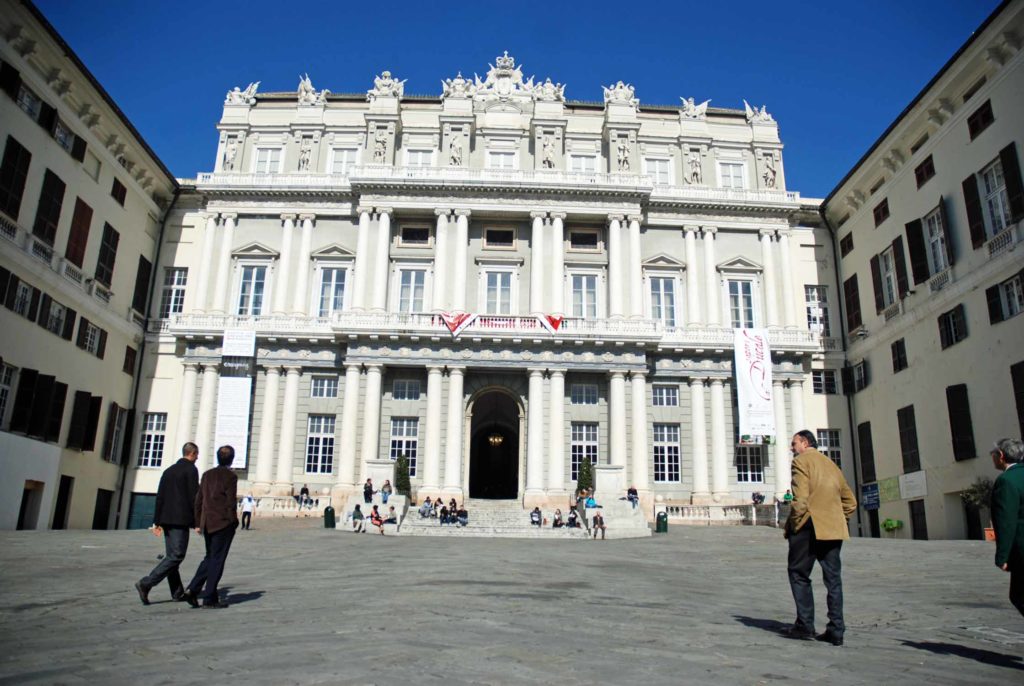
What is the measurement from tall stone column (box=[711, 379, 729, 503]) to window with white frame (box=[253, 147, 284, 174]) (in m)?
27.9

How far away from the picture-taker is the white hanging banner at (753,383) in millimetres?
39156

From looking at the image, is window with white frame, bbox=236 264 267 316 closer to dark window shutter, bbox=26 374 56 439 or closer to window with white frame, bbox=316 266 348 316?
window with white frame, bbox=316 266 348 316

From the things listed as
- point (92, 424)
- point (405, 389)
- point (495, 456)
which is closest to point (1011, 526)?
point (405, 389)

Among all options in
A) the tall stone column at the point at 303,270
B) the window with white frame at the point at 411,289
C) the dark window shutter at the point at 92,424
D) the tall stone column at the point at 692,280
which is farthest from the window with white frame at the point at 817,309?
the dark window shutter at the point at 92,424

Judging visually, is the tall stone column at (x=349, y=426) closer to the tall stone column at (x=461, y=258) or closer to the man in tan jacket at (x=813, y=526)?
the tall stone column at (x=461, y=258)

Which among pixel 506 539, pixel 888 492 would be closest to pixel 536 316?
pixel 506 539

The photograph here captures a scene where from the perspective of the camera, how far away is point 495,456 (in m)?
51.2

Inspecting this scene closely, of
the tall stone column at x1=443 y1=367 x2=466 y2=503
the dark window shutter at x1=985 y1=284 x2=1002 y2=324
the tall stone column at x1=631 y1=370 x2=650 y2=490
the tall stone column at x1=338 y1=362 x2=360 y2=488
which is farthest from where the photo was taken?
the tall stone column at x1=631 y1=370 x2=650 y2=490

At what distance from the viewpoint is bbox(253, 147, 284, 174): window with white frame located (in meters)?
45.9

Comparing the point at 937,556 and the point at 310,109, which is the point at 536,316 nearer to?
the point at 310,109

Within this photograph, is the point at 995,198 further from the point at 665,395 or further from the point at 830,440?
the point at 665,395

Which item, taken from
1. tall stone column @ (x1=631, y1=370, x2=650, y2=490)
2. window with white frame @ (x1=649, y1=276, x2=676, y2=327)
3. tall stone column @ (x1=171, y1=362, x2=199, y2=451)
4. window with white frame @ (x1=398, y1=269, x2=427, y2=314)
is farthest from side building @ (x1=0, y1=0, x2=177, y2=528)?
window with white frame @ (x1=649, y1=276, x2=676, y2=327)

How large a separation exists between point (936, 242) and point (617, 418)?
52.9 ft

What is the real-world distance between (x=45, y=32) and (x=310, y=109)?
17.0 m
